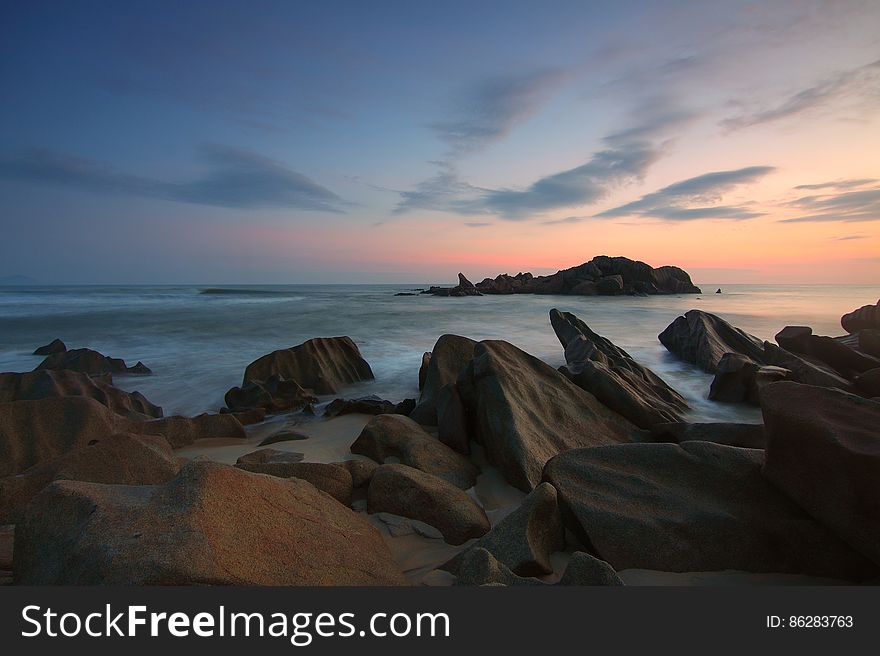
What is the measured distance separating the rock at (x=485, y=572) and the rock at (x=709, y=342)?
8528 millimetres

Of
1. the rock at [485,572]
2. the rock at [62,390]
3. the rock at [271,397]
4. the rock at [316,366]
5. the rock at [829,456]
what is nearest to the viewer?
the rock at [485,572]

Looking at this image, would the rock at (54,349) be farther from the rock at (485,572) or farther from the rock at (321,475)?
the rock at (485,572)

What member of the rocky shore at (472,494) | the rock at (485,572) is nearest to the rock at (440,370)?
the rocky shore at (472,494)

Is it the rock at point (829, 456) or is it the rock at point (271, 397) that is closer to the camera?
the rock at point (829, 456)

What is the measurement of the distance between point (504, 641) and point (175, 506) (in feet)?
5.09

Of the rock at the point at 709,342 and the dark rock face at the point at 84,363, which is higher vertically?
the rock at the point at 709,342

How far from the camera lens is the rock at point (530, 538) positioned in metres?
2.38

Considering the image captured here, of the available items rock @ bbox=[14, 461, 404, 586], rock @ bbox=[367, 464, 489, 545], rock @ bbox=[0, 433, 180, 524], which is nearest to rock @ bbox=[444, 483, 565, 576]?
rock @ bbox=[367, 464, 489, 545]

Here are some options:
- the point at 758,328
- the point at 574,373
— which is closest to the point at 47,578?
the point at 574,373

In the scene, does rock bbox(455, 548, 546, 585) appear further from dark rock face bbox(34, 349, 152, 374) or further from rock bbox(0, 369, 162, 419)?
dark rock face bbox(34, 349, 152, 374)

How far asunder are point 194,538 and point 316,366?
6.22 metres

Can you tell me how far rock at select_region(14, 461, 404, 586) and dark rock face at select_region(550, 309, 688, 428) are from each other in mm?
3455

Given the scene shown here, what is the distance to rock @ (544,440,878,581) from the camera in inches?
97.0

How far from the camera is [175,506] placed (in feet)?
6.85
